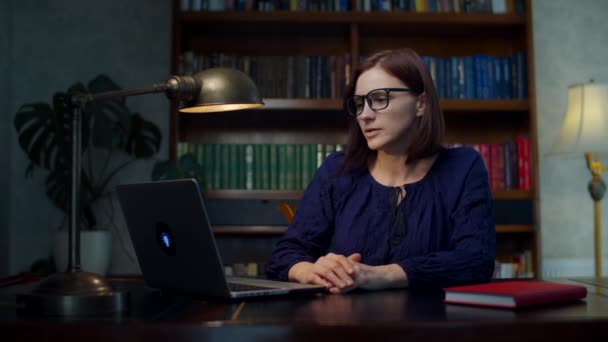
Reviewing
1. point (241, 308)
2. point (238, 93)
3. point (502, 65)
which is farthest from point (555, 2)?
point (241, 308)

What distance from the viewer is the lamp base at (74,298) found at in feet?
3.15

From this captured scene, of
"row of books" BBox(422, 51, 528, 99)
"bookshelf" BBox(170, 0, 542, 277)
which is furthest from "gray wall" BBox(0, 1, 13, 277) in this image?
"row of books" BBox(422, 51, 528, 99)

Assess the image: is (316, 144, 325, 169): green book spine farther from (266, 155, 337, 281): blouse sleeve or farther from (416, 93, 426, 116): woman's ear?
(416, 93, 426, 116): woman's ear

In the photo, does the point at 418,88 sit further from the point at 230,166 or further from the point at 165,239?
the point at 230,166

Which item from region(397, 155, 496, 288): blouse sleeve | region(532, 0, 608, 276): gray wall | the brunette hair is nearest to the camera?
region(397, 155, 496, 288): blouse sleeve

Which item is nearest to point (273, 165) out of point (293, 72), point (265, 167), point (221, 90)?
point (265, 167)

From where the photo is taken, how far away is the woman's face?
163 centimetres

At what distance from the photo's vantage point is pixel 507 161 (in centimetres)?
305

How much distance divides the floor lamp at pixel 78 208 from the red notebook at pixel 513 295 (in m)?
0.49

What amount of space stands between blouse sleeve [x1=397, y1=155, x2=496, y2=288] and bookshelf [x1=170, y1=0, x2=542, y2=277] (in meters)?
1.37

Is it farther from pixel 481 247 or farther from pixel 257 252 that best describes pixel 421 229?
pixel 257 252

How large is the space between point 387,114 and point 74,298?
0.92m

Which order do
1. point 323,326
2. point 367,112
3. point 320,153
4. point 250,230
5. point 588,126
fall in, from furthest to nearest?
point 320,153 < point 250,230 < point 588,126 < point 367,112 < point 323,326

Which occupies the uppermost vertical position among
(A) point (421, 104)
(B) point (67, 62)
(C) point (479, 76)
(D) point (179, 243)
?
(B) point (67, 62)
